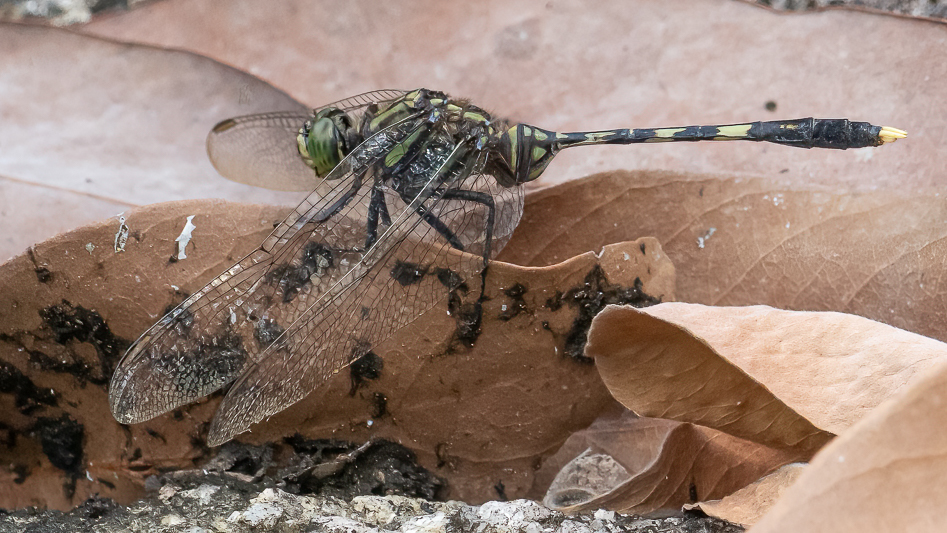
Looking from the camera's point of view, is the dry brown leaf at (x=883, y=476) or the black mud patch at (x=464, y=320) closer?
the dry brown leaf at (x=883, y=476)

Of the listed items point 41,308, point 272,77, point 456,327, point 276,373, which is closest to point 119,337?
point 41,308

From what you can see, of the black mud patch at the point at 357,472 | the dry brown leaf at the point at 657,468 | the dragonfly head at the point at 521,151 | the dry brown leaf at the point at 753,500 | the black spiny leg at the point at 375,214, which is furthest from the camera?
the dragonfly head at the point at 521,151

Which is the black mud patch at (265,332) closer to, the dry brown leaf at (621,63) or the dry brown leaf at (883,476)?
the dry brown leaf at (621,63)

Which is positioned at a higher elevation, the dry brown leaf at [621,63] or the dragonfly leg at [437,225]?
the dry brown leaf at [621,63]

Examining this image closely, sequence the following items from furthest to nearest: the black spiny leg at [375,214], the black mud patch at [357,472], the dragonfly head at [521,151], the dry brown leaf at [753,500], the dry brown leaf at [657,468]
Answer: the dragonfly head at [521,151]
the black spiny leg at [375,214]
the black mud patch at [357,472]
the dry brown leaf at [657,468]
the dry brown leaf at [753,500]

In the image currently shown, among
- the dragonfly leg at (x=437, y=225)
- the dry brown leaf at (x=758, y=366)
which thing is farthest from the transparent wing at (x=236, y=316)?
the dry brown leaf at (x=758, y=366)

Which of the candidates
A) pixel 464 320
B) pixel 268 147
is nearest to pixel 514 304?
pixel 464 320

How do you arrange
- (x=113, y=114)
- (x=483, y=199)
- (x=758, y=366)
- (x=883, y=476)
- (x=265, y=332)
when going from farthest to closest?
(x=113, y=114) → (x=483, y=199) → (x=265, y=332) → (x=758, y=366) → (x=883, y=476)

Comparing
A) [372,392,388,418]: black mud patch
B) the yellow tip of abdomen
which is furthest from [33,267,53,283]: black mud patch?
the yellow tip of abdomen

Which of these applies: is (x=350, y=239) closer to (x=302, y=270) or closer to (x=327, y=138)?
(x=302, y=270)
